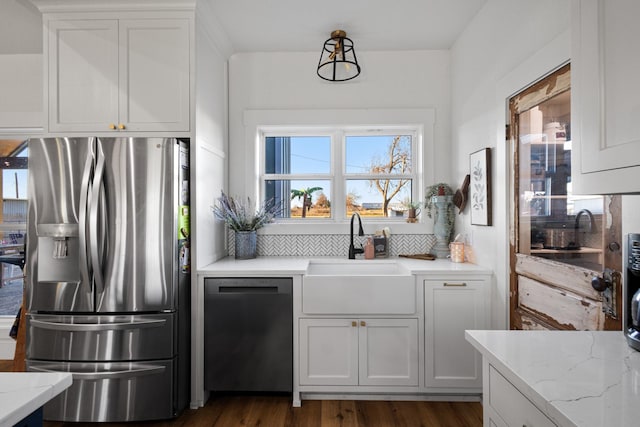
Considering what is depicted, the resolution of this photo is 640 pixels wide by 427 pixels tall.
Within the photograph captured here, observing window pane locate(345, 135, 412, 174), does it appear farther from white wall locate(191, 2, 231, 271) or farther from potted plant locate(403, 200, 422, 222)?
white wall locate(191, 2, 231, 271)

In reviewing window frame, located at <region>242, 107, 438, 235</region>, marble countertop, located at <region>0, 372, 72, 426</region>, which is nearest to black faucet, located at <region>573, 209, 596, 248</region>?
window frame, located at <region>242, 107, 438, 235</region>

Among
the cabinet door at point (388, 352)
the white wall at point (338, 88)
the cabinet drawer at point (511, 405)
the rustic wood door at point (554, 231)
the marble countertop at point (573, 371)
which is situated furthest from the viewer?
the white wall at point (338, 88)

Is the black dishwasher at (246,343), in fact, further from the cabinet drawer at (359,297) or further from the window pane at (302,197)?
the window pane at (302,197)

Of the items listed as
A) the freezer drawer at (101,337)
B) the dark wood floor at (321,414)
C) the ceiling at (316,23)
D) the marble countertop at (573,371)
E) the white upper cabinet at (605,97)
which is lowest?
the dark wood floor at (321,414)

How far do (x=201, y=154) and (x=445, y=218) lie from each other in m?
1.92

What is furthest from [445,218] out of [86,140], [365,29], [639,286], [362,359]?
[86,140]

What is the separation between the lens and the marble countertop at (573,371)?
732 millimetres

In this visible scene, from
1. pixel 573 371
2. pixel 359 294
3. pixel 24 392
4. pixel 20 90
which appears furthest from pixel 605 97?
pixel 20 90

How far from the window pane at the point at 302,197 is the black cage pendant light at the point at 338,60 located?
35.7 inches

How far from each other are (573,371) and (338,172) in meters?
2.39

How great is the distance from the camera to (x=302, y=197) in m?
3.18

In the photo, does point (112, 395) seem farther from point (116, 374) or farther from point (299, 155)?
point (299, 155)

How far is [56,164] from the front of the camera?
2111mm

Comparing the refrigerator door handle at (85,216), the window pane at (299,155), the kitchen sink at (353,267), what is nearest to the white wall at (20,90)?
the refrigerator door handle at (85,216)
